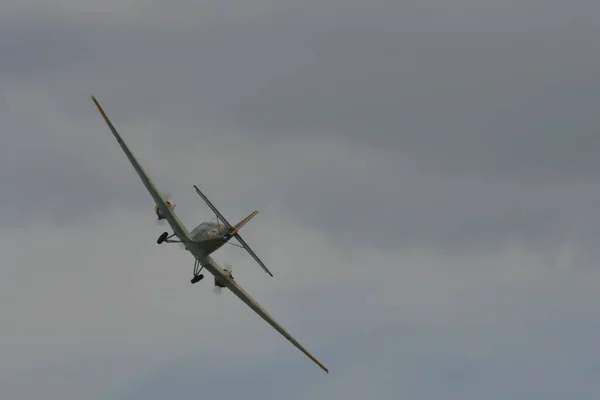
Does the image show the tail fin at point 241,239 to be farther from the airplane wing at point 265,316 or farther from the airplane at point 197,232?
the airplane wing at point 265,316

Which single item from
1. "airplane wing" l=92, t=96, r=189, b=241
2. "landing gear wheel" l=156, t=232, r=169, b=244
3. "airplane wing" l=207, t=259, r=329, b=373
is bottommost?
"airplane wing" l=207, t=259, r=329, b=373

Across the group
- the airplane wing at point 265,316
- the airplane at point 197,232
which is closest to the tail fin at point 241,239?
the airplane at point 197,232

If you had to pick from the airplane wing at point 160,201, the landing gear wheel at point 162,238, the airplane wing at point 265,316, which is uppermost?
the airplane wing at point 160,201

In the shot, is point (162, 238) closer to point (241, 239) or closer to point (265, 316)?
point (241, 239)

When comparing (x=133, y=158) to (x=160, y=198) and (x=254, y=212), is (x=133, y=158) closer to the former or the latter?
(x=160, y=198)

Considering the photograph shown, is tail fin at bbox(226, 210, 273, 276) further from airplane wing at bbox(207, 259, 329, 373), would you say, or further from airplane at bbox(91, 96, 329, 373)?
airplane wing at bbox(207, 259, 329, 373)

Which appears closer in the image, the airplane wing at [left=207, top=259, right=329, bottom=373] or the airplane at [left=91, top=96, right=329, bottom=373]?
the airplane at [left=91, top=96, right=329, bottom=373]

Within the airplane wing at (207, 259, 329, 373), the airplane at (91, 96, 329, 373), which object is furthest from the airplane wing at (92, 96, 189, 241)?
the airplane wing at (207, 259, 329, 373)

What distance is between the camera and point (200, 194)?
147375 millimetres

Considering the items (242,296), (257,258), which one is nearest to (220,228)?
(257,258)

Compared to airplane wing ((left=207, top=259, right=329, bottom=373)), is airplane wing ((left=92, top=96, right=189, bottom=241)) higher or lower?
higher

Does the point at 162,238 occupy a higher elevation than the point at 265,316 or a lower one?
higher

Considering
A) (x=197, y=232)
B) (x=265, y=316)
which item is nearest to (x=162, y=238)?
(x=197, y=232)

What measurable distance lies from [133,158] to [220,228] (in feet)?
48.5
